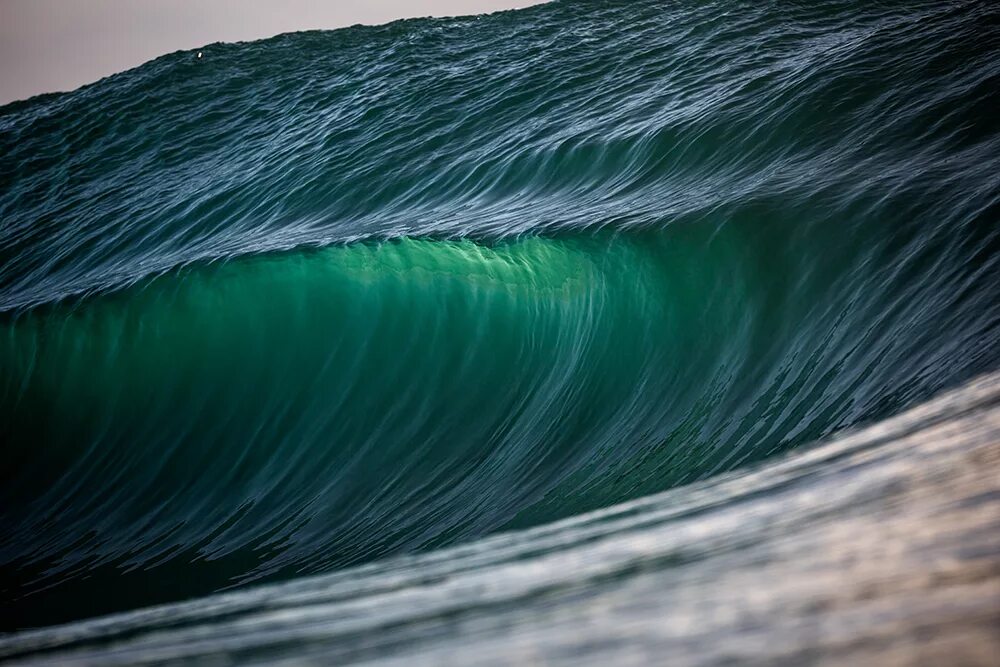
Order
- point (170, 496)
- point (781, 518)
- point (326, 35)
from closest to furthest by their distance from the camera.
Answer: point (781, 518) → point (170, 496) → point (326, 35)

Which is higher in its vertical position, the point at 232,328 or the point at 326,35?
the point at 326,35

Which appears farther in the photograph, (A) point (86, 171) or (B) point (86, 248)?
(A) point (86, 171)

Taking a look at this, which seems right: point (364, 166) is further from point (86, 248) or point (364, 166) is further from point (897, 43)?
point (897, 43)

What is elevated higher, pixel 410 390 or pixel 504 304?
pixel 504 304

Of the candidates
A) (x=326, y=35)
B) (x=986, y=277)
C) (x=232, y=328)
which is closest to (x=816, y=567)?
(x=986, y=277)

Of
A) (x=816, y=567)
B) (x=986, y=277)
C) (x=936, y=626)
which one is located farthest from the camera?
(x=986, y=277)

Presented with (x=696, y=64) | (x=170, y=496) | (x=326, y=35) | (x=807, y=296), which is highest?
(x=326, y=35)

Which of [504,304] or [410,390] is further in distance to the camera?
[504,304]
